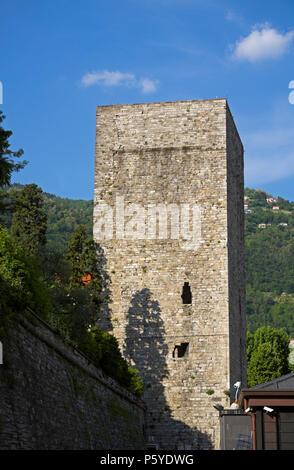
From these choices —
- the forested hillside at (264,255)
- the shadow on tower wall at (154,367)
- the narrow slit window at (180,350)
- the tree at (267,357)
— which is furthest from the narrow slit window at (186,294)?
the forested hillside at (264,255)

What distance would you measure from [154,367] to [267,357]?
2683 cm

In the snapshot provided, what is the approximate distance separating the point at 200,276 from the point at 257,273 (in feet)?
363

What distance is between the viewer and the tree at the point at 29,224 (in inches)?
1164

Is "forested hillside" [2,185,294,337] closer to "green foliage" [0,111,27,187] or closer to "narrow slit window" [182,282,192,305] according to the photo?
"narrow slit window" [182,282,192,305]

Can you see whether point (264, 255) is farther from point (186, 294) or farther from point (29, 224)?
point (29, 224)

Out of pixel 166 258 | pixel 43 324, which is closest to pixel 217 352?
pixel 166 258

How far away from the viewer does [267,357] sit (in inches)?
2274

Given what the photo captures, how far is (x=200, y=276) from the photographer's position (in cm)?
3294

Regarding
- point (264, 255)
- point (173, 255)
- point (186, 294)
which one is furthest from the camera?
point (264, 255)

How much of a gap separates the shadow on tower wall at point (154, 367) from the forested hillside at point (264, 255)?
53.6 meters

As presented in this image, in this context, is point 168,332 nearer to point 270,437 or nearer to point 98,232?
point 98,232
